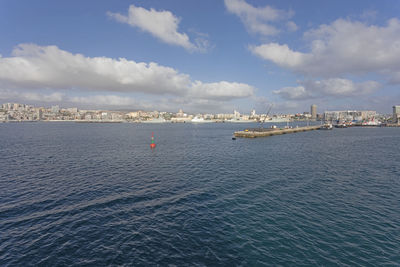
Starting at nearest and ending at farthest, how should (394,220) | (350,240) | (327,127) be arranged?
(350,240) < (394,220) < (327,127)

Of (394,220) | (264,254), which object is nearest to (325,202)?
(394,220)

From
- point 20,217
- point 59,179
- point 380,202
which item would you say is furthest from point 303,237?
point 59,179

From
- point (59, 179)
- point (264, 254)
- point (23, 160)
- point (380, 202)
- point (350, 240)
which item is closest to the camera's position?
point (264, 254)

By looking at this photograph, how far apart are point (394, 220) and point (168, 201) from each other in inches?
848

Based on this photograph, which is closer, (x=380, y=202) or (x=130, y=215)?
(x=130, y=215)

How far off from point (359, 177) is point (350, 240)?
20.8 meters

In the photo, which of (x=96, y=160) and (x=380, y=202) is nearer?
(x=380, y=202)

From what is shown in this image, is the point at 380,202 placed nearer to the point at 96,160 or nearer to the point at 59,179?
the point at 59,179

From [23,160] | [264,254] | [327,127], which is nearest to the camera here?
[264,254]

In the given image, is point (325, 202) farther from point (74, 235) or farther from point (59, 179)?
point (59, 179)

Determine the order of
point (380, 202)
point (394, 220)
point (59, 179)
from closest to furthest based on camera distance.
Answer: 1. point (394, 220)
2. point (380, 202)
3. point (59, 179)

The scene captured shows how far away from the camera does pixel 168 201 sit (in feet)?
69.8

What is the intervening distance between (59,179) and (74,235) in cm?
1783

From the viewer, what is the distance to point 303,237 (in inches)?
572
